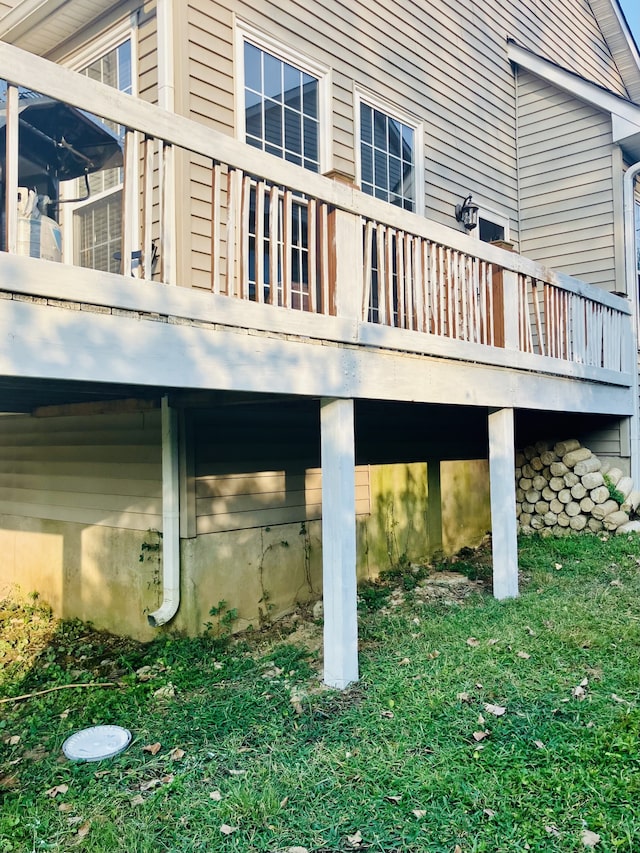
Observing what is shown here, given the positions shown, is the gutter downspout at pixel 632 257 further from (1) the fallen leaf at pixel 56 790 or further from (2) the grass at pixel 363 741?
(1) the fallen leaf at pixel 56 790

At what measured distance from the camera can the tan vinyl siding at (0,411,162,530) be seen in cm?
522

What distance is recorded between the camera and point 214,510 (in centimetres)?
503

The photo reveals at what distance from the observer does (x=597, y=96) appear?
7992mm

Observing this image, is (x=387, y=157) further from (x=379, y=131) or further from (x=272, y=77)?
(x=272, y=77)

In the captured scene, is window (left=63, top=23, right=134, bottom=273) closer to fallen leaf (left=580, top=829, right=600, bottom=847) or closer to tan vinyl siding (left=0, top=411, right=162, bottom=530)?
tan vinyl siding (left=0, top=411, right=162, bottom=530)

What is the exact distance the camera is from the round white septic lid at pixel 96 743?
312cm

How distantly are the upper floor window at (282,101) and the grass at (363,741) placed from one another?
425 cm

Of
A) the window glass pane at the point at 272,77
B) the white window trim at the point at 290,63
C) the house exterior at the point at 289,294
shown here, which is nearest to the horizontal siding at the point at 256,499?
the house exterior at the point at 289,294

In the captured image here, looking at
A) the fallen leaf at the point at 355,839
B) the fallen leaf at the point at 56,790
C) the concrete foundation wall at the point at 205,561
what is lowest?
the fallen leaf at the point at 56,790

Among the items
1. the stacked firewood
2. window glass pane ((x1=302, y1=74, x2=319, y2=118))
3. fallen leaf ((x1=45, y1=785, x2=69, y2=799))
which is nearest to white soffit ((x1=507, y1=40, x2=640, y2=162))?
the stacked firewood

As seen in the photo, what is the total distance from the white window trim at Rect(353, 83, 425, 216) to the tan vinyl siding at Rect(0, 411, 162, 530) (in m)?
3.58

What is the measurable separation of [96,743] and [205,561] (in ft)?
5.88

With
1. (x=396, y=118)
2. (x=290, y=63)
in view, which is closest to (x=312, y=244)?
(x=290, y=63)

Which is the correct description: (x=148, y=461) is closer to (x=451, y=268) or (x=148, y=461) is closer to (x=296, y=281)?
(x=296, y=281)
